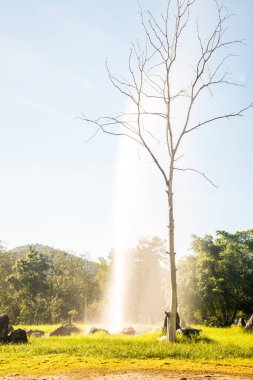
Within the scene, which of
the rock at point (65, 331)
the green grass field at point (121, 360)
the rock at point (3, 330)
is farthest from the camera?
the rock at point (65, 331)

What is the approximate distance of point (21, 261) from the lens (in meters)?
64.7

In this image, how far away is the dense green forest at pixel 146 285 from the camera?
32.4 metres

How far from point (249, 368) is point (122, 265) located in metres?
49.9

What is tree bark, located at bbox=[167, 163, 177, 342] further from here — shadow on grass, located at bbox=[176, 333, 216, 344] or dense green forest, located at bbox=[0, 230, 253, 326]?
dense green forest, located at bbox=[0, 230, 253, 326]

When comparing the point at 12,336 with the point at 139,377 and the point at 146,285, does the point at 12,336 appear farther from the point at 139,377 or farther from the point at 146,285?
the point at 146,285

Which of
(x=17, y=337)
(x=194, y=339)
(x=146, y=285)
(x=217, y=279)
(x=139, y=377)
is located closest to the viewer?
(x=139, y=377)

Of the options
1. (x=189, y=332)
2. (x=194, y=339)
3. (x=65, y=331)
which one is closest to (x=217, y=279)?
(x=65, y=331)

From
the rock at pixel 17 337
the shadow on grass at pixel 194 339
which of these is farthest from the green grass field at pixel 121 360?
the shadow on grass at pixel 194 339

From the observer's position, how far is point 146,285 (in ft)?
196

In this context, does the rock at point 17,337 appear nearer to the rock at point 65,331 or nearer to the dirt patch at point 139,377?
the dirt patch at point 139,377

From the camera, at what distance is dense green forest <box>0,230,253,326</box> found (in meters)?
32.4

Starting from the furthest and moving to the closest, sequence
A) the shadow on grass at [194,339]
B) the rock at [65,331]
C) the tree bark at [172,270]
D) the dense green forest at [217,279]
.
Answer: the dense green forest at [217,279]
the rock at [65,331]
the shadow on grass at [194,339]
the tree bark at [172,270]

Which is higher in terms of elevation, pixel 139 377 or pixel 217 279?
pixel 217 279

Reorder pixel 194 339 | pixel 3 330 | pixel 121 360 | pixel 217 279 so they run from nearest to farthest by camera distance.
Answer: pixel 121 360 < pixel 194 339 < pixel 3 330 < pixel 217 279
